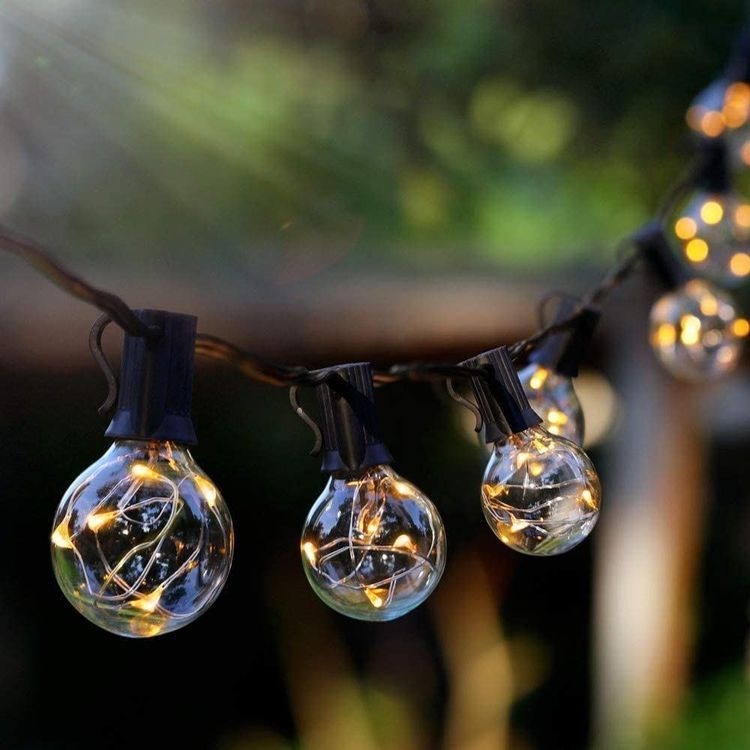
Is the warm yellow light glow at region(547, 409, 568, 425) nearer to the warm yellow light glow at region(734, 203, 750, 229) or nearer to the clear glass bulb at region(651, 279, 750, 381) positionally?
the clear glass bulb at region(651, 279, 750, 381)

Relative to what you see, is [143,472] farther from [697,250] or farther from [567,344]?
[697,250]

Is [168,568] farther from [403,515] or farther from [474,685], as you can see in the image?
[474,685]

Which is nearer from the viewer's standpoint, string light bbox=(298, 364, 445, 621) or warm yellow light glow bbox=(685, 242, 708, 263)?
string light bbox=(298, 364, 445, 621)

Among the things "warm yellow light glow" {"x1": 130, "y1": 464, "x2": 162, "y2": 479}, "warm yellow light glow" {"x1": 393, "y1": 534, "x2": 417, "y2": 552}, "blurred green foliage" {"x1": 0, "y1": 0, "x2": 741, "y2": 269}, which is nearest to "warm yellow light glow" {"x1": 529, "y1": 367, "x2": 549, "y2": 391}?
"warm yellow light glow" {"x1": 393, "y1": 534, "x2": 417, "y2": 552}

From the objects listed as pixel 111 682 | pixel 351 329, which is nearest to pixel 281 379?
pixel 351 329

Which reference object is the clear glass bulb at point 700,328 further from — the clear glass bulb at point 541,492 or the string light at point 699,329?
the clear glass bulb at point 541,492

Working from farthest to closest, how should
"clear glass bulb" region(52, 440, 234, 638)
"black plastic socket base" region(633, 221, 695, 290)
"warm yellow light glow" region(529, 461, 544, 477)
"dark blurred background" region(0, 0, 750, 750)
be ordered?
"dark blurred background" region(0, 0, 750, 750), "black plastic socket base" region(633, 221, 695, 290), "warm yellow light glow" region(529, 461, 544, 477), "clear glass bulb" region(52, 440, 234, 638)
